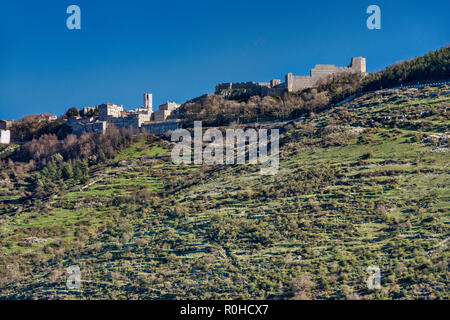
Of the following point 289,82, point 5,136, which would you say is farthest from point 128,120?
point 289,82

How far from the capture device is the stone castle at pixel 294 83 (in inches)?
2613

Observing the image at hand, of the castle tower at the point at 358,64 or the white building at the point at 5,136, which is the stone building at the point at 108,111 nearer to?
the white building at the point at 5,136

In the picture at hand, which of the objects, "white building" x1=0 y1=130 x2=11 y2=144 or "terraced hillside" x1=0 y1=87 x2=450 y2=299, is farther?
"white building" x1=0 y1=130 x2=11 y2=144

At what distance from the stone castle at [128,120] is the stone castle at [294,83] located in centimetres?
727

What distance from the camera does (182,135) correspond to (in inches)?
2469

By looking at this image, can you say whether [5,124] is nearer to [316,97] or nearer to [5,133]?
[5,133]

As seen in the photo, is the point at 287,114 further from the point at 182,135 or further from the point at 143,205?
the point at 143,205

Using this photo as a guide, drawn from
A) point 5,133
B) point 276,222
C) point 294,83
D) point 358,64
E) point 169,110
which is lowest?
point 276,222

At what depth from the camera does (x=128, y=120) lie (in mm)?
69438

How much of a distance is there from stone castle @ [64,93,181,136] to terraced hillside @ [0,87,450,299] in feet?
41.8

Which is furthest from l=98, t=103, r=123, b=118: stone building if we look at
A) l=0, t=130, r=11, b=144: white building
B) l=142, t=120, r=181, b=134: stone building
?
l=0, t=130, r=11, b=144: white building

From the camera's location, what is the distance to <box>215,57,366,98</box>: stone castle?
66375mm

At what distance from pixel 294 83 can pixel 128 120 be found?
2035 centimetres

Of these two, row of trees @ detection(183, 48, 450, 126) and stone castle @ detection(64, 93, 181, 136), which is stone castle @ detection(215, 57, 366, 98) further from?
stone castle @ detection(64, 93, 181, 136)
